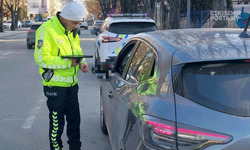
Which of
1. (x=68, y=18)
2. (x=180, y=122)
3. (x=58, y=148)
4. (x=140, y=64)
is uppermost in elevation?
(x=68, y=18)

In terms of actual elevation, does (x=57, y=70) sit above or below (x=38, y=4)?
below

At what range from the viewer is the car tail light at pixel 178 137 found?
7.45 ft

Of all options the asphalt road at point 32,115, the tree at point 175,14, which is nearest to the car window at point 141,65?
the asphalt road at point 32,115

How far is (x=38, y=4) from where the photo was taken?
4250 centimetres

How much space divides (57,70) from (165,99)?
1.94m

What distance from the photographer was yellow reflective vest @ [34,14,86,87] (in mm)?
4047

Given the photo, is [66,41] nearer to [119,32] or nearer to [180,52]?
[180,52]

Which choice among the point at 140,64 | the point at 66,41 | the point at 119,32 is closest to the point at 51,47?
the point at 66,41

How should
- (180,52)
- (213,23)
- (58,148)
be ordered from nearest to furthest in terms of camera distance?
1. (180,52)
2. (58,148)
3. (213,23)

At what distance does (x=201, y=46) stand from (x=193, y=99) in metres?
0.51

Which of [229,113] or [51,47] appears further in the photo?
[51,47]

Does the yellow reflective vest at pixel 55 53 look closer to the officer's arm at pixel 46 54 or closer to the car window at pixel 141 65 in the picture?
the officer's arm at pixel 46 54

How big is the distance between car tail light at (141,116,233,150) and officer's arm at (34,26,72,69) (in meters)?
1.84

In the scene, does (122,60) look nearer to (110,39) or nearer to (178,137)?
(178,137)
